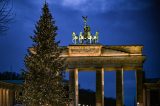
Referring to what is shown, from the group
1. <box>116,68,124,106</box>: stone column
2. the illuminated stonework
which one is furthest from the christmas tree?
<box>116,68,124,106</box>: stone column

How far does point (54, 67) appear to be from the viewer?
42.0 metres

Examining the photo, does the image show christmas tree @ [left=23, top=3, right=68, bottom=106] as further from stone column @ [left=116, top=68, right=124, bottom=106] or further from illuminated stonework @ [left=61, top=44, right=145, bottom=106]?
stone column @ [left=116, top=68, right=124, bottom=106]

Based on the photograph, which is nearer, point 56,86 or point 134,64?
point 56,86

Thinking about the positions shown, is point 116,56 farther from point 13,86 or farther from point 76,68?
point 13,86

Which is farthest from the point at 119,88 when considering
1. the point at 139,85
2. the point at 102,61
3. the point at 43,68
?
the point at 43,68

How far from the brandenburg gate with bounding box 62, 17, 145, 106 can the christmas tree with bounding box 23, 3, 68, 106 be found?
35369 millimetres

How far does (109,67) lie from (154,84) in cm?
1247

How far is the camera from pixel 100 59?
78.4 metres

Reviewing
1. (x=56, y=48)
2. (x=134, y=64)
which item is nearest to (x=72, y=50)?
(x=134, y=64)

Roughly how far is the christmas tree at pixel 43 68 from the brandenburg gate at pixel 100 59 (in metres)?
35.4

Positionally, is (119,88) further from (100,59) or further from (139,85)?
(100,59)

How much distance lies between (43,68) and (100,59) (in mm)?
37342

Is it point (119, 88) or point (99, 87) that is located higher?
point (99, 87)

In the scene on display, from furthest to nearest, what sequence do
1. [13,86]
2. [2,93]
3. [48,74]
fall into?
[13,86] → [2,93] → [48,74]
